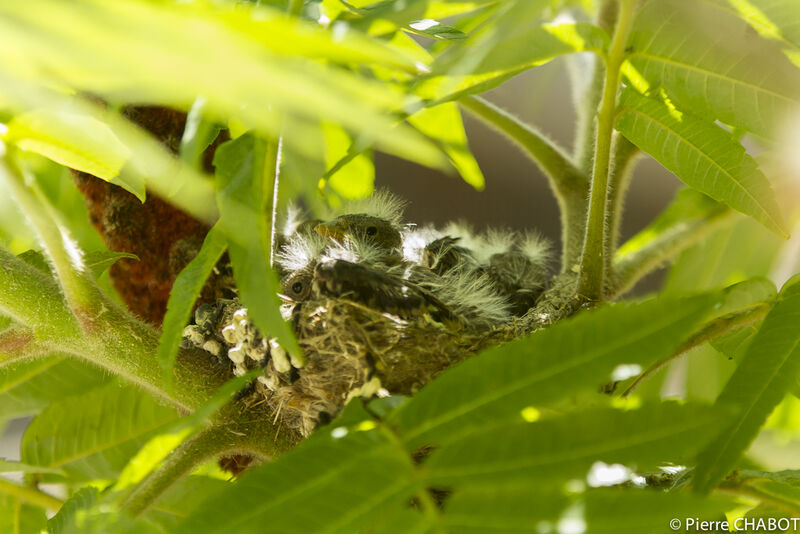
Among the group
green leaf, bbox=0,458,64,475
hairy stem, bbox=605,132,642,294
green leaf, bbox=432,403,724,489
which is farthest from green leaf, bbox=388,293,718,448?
hairy stem, bbox=605,132,642,294

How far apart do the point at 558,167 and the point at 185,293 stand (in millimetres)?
711

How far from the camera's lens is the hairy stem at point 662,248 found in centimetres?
98

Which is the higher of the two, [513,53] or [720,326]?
[513,53]

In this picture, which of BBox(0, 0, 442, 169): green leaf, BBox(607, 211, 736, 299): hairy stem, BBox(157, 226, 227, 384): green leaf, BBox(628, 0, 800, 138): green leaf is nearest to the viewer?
BBox(0, 0, 442, 169): green leaf

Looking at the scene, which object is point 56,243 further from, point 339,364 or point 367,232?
point 367,232

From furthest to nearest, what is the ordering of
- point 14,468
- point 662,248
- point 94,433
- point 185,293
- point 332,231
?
point 332,231
point 662,248
point 94,433
point 14,468
point 185,293

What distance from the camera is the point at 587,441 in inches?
15.6

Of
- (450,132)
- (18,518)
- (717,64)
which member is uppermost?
(450,132)

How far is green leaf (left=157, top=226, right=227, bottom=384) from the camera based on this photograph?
0.52 m

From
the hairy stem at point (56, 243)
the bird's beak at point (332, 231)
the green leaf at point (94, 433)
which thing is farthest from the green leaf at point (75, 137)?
the bird's beak at point (332, 231)

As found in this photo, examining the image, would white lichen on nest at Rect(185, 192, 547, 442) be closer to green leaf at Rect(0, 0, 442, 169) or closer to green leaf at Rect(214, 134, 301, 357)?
green leaf at Rect(214, 134, 301, 357)

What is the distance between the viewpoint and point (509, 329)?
36.7 inches

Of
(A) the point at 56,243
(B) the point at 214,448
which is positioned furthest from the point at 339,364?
(A) the point at 56,243

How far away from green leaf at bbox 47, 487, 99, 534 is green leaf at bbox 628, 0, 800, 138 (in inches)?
22.5
